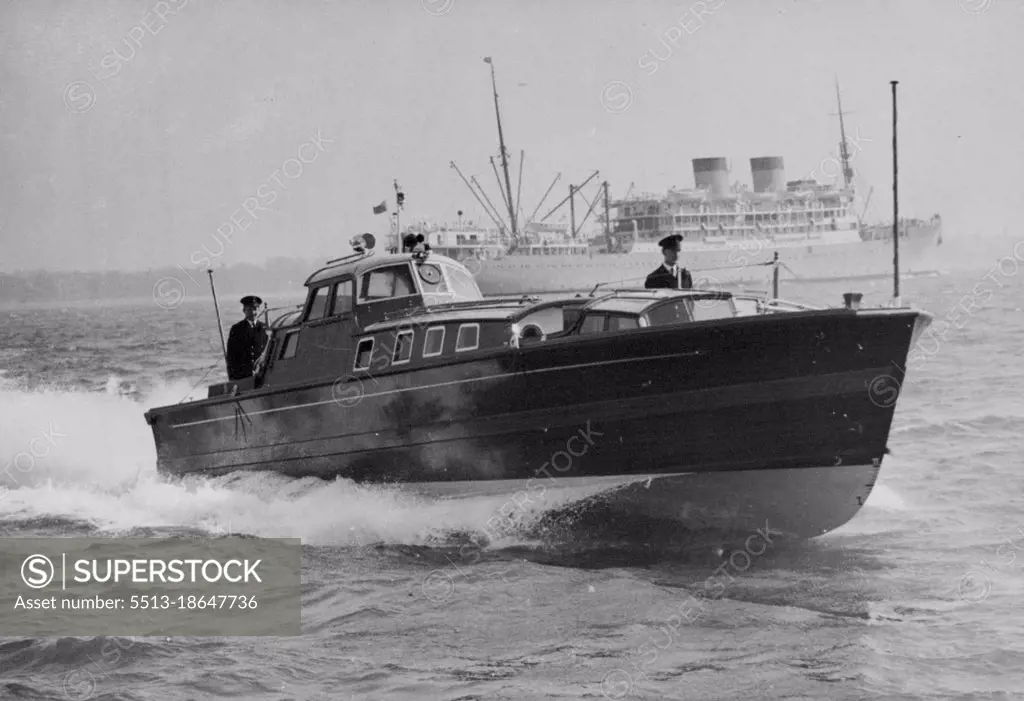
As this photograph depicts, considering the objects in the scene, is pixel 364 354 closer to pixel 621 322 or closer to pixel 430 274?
pixel 430 274

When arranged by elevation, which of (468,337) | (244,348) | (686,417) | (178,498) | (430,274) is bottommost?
(178,498)

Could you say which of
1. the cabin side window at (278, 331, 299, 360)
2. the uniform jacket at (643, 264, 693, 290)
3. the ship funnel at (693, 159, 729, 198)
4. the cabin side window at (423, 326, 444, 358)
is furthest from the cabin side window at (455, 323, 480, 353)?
the ship funnel at (693, 159, 729, 198)

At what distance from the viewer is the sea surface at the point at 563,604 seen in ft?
23.9

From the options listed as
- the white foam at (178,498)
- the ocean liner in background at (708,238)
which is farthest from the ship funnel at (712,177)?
the white foam at (178,498)

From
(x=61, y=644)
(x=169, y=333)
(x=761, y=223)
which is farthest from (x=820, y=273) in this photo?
(x=61, y=644)

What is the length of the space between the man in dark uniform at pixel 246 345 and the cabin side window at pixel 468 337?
4102mm

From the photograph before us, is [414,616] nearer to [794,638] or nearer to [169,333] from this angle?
[794,638]

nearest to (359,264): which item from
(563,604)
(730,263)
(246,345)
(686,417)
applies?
(246,345)

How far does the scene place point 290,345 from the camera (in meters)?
13.9

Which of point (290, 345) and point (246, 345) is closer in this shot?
point (290, 345)

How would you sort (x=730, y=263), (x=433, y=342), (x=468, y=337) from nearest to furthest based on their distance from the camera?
(x=468, y=337) → (x=433, y=342) → (x=730, y=263)

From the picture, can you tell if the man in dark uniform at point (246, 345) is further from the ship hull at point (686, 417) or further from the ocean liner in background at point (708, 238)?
the ocean liner in background at point (708, 238)

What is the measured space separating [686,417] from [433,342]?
9.77 ft

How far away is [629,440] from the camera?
10.9 metres
